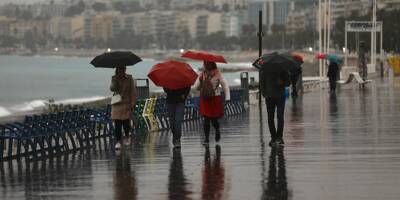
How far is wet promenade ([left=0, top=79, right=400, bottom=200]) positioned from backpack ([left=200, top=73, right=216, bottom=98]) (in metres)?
0.87

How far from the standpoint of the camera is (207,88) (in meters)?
17.9

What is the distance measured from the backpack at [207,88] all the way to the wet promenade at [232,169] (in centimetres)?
87

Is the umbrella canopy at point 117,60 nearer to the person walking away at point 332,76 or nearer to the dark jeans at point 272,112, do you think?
the dark jeans at point 272,112

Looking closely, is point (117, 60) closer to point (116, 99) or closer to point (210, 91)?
point (116, 99)

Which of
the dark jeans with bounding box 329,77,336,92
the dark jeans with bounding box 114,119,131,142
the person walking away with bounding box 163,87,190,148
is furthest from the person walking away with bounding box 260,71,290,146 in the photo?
the dark jeans with bounding box 329,77,336,92

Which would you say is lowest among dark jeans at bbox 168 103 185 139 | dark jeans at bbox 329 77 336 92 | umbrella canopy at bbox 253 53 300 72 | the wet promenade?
dark jeans at bbox 329 77 336 92

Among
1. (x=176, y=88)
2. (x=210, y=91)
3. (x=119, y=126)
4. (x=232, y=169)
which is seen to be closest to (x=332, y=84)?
(x=210, y=91)

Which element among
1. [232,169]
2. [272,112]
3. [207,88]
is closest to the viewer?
[232,169]

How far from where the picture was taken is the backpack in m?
17.8

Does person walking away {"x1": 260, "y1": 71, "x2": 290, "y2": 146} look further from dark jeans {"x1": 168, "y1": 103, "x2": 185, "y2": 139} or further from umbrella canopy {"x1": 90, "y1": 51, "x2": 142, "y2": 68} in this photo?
umbrella canopy {"x1": 90, "y1": 51, "x2": 142, "y2": 68}

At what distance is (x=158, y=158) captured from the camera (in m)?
15.9

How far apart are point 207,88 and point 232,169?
3.98m

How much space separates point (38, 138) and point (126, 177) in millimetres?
3629

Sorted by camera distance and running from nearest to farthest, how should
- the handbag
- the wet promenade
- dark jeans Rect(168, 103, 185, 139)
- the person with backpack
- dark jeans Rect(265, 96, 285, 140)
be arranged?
the wet promenade → dark jeans Rect(168, 103, 185, 139) → dark jeans Rect(265, 96, 285, 140) → the handbag → the person with backpack
